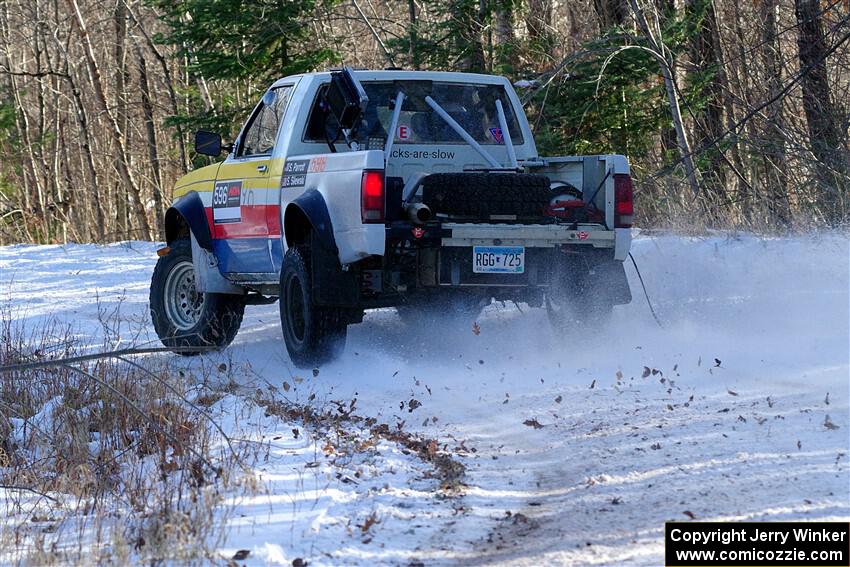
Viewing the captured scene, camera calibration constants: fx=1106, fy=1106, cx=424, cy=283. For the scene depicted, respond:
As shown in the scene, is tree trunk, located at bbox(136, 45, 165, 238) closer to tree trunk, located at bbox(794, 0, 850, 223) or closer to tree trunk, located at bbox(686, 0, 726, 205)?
tree trunk, located at bbox(686, 0, 726, 205)

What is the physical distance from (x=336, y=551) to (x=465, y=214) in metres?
4.03

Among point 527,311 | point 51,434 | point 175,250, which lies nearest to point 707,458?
point 51,434

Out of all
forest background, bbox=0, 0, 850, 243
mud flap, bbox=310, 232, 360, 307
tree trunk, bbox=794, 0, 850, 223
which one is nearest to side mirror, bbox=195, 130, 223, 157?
mud flap, bbox=310, 232, 360, 307

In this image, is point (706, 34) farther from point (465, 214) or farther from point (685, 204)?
point (465, 214)

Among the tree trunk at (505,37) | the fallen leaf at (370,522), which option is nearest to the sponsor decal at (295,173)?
the fallen leaf at (370,522)

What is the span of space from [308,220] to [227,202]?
1.58 metres

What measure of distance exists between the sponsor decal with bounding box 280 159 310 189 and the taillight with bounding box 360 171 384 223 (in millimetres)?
952

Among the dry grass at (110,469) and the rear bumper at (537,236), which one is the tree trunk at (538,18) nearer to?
the rear bumper at (537,236)

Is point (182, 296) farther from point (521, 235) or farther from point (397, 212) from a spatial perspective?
point (521, 235)

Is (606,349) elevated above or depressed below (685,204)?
below

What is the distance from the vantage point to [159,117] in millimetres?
39906

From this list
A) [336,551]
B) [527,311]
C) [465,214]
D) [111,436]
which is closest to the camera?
[336,551]

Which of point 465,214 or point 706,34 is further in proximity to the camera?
point 706,34

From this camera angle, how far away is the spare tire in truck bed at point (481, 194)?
7988 millimetres
